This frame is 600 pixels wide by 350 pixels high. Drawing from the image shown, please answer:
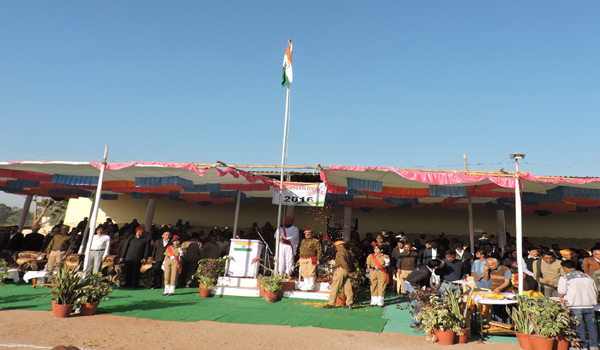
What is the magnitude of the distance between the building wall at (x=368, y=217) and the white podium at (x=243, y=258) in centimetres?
708

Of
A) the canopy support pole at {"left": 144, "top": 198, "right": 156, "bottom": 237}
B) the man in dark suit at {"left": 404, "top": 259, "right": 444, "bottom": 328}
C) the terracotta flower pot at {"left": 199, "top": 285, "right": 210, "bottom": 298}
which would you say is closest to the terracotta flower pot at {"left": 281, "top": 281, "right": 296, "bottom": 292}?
the terracotta flower pot at {"left": 199, "top": 285, "right": 210, "bottom": 298}

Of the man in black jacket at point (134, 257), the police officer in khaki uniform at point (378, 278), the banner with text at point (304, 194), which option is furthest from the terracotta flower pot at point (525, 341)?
the man in black jacket at point (134, 257)

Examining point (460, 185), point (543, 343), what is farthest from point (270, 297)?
point (460, 185)

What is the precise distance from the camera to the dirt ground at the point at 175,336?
524 cm

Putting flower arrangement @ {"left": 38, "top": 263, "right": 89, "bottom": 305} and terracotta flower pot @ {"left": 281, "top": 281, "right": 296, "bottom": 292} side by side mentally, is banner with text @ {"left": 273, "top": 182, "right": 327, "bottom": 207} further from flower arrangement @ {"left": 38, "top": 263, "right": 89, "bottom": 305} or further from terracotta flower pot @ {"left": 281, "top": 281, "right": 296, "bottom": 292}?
flower arrangement @ {"left": 38, "top": 263, "right": 89, "bottom": 305}

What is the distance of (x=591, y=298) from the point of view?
5516 mm

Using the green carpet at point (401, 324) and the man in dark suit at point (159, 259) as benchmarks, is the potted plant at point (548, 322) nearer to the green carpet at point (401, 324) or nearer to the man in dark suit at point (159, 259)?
the green carpet at point (401, 324)

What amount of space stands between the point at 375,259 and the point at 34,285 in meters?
8.42

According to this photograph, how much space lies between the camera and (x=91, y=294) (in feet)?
22.1

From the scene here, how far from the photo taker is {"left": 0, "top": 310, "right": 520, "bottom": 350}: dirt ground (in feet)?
17.2

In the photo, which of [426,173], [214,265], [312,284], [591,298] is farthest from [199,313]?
[591,298]

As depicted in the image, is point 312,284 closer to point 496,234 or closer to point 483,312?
point 483,312

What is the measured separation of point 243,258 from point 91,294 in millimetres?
3633

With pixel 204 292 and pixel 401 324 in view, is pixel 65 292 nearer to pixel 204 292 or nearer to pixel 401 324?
pixel 204 292
